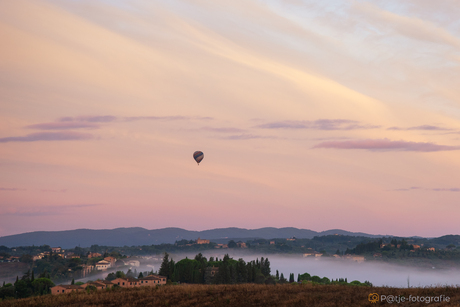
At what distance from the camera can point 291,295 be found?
1618 inches

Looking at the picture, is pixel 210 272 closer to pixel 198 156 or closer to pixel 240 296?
pixel 198 156

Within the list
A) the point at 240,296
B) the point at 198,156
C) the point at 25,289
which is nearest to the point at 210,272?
the point at 198,156

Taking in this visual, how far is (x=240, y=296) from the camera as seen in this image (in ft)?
138

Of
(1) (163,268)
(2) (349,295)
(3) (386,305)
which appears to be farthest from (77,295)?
(1) (163,268)

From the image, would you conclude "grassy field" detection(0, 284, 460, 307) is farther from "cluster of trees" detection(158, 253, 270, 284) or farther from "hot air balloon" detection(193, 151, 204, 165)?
"hot air balloon" detection(193, 151, 204, 165)

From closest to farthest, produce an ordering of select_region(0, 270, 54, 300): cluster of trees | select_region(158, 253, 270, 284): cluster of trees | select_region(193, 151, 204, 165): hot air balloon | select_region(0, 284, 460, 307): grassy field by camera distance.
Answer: select_region(0, 284, 460, 307): grassy field < select_region(0, 270, 54, 300): cluster of trees < select_region(158, 253, 270, 284): cluster of trees < select_region(193, 151, 204, 165): hot air balloon

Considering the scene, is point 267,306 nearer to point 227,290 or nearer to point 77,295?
point 227,290

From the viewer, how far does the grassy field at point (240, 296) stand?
37.5m

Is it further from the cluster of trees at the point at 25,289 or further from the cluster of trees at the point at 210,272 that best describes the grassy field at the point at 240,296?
the cluster of trees at the point at 25,289

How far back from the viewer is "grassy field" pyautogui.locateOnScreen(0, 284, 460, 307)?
3750cm

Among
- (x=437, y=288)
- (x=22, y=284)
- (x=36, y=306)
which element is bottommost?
(x=22, y=284)

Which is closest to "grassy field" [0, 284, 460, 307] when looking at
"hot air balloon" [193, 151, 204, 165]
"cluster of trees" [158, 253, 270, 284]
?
"cluster of trees" [158, 253, 270, 284]

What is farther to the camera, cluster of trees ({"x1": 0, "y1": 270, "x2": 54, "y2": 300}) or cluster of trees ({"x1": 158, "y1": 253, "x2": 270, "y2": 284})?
cluster of trees ({"x1": 158, "y1": 253, "x2": 270, "y2": 284})

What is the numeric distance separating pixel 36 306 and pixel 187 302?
15127mm
